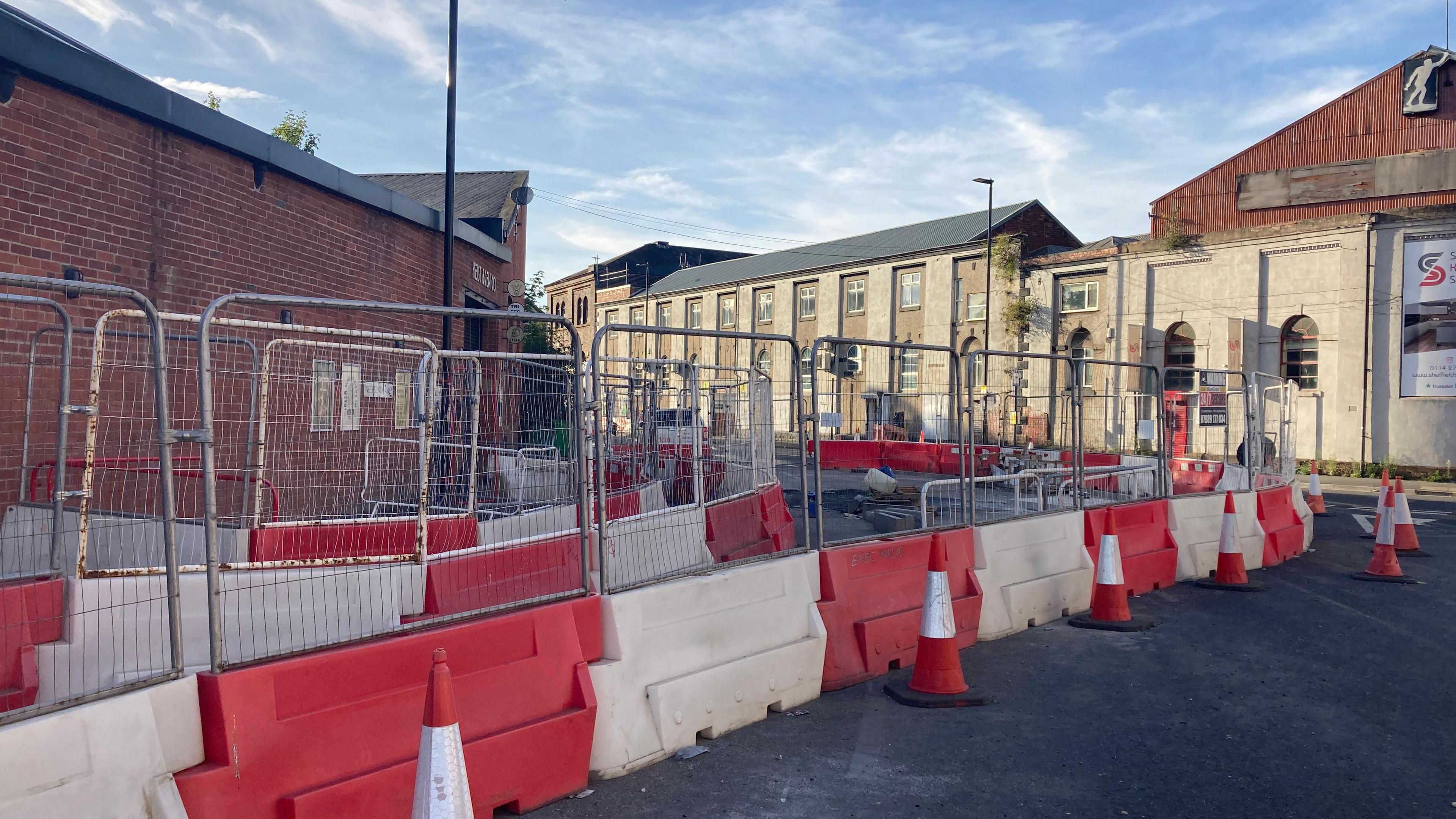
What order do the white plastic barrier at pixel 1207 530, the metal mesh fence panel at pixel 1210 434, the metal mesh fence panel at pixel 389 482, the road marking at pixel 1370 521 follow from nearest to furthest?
1. the metal mesh fence panel at pixel 389 482
2. the white plastic barrier at pixel 1207 530
3. the metal mesh fence panel at pixel 1210 434
4. the road marking at pixel 1370 521

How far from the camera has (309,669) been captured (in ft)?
11.9

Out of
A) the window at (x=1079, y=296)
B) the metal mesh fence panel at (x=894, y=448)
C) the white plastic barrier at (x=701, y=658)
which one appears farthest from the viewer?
the window at (x=1079, y=296)

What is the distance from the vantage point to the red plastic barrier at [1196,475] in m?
13.1

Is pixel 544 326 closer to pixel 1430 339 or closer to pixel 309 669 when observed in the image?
pixel 1430 339

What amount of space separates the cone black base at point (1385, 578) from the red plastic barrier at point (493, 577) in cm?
862

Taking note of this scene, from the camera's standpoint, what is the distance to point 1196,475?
44.1 ft

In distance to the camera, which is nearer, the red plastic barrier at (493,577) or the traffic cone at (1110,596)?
the red plastic barrier at (493,577)

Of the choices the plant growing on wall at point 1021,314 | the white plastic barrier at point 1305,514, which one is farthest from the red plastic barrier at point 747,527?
the plant growing on wall at point 1021,314

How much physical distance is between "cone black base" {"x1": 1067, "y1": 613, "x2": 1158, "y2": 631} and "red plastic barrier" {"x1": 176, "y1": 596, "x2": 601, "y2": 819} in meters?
4.71

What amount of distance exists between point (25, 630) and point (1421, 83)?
37090 millimetres

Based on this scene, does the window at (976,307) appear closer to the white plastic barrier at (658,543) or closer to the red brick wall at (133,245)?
the red brick wall at (133,245)

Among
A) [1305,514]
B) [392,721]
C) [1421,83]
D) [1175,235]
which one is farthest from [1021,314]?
[392,721]

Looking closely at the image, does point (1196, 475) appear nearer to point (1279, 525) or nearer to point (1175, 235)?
point (1279, 525)

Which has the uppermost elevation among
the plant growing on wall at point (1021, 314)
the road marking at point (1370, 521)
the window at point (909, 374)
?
the plant growing on wall at point (1021, 314)
